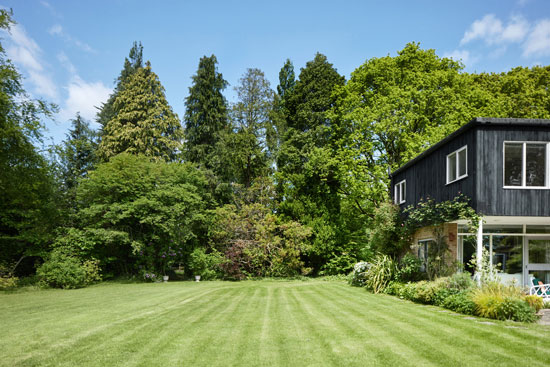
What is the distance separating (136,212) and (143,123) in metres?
10.0

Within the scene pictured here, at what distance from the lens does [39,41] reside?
18.9m

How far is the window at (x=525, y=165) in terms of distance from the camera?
425 inches

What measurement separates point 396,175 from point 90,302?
47.7ft

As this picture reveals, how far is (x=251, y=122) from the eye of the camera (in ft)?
88.7

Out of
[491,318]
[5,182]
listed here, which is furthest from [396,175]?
[5,182]

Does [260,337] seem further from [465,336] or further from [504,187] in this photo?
[504,187]

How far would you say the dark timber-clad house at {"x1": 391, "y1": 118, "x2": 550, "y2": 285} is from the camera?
1073 centimetres

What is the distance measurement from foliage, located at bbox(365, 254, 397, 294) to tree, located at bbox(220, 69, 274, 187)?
13063 mm

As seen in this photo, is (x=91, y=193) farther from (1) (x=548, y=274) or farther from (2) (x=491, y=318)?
(1) (x=548, y=274)

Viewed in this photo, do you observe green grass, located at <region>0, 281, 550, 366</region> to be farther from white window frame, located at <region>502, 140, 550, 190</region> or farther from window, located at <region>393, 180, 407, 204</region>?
window, located at <region>393, 180, 407, 204</region>

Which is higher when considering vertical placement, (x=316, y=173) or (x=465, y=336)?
(x=316, y=173)

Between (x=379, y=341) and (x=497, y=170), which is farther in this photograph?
(x=497, y=170)

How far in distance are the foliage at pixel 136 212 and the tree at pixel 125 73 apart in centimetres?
1158

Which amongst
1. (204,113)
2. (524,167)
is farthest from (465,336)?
(204,113)
